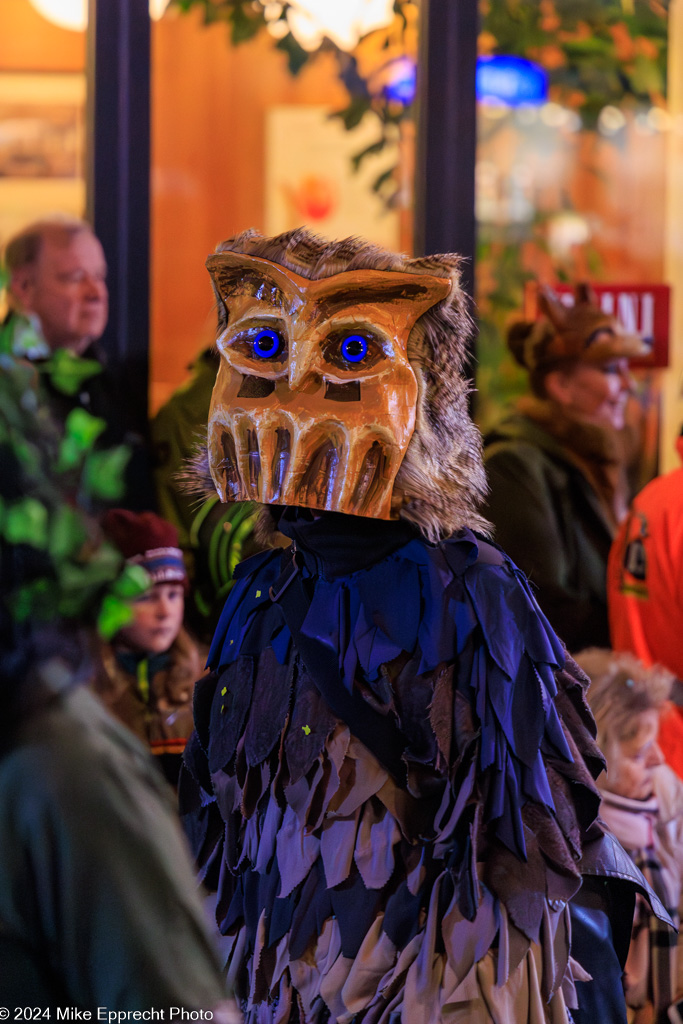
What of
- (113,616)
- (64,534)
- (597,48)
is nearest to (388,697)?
(64,534)

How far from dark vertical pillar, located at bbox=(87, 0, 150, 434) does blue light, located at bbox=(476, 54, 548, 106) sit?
2.54 feet

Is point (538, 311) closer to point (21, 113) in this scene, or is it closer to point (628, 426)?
point (628, 426)

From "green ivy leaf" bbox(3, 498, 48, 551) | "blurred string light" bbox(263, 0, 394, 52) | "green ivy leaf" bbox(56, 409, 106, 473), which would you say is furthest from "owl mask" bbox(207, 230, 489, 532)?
"blurred string light" bbox(263, 0, 394, 52)

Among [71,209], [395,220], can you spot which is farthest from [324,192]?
[71,209]

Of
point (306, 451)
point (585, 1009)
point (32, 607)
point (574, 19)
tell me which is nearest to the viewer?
point (32, 607)

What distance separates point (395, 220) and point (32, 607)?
196 centimetres

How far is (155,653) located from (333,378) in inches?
46.0

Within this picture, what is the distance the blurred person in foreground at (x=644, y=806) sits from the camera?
2082 millimetres

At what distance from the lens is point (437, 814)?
4.35ft

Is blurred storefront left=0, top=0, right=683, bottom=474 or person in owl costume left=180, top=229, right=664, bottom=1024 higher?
blurred storefront left=0, top=0, right=683, bottom=474

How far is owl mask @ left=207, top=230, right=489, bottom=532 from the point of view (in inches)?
50.8

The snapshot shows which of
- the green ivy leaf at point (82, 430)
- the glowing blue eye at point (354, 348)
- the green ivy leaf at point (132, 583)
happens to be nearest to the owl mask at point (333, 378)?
the glowing blue eye at point (354, 348)

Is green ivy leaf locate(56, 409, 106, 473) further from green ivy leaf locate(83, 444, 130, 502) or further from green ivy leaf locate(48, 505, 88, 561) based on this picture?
green ivy leaf locate(48, 505, 88, 561)

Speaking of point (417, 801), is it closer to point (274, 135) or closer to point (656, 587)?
point (656, 587)
